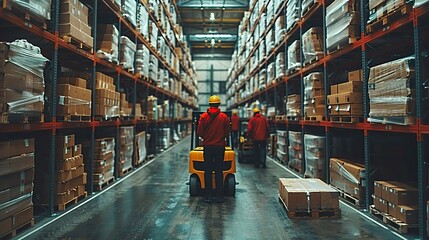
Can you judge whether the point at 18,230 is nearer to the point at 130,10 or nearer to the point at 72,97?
the point at 72,97

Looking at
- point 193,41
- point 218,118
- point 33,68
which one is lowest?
point 218,118

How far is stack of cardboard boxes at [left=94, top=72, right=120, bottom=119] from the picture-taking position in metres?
6.71

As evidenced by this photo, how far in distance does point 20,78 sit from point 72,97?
4.74 feet

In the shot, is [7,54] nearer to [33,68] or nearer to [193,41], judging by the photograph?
[33,68]

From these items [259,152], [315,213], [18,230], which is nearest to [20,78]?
[18,230]

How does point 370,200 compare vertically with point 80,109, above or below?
below

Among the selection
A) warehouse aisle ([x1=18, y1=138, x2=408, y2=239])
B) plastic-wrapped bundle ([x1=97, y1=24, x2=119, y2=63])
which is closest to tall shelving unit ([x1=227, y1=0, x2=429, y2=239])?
warehouse aisle ([x1=18, y1=138, x2=408, y2=239])

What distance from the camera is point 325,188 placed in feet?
16.6

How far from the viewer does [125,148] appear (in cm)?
858

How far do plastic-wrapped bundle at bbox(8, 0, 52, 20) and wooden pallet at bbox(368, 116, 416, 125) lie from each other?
485 cm

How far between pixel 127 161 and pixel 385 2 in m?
6.98

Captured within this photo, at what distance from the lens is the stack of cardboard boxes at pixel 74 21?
17.2 ft

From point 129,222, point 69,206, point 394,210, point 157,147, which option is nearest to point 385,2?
point 394,210

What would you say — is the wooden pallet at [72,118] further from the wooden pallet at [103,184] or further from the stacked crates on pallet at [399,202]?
the stacked crates on pallet at [399,202]
